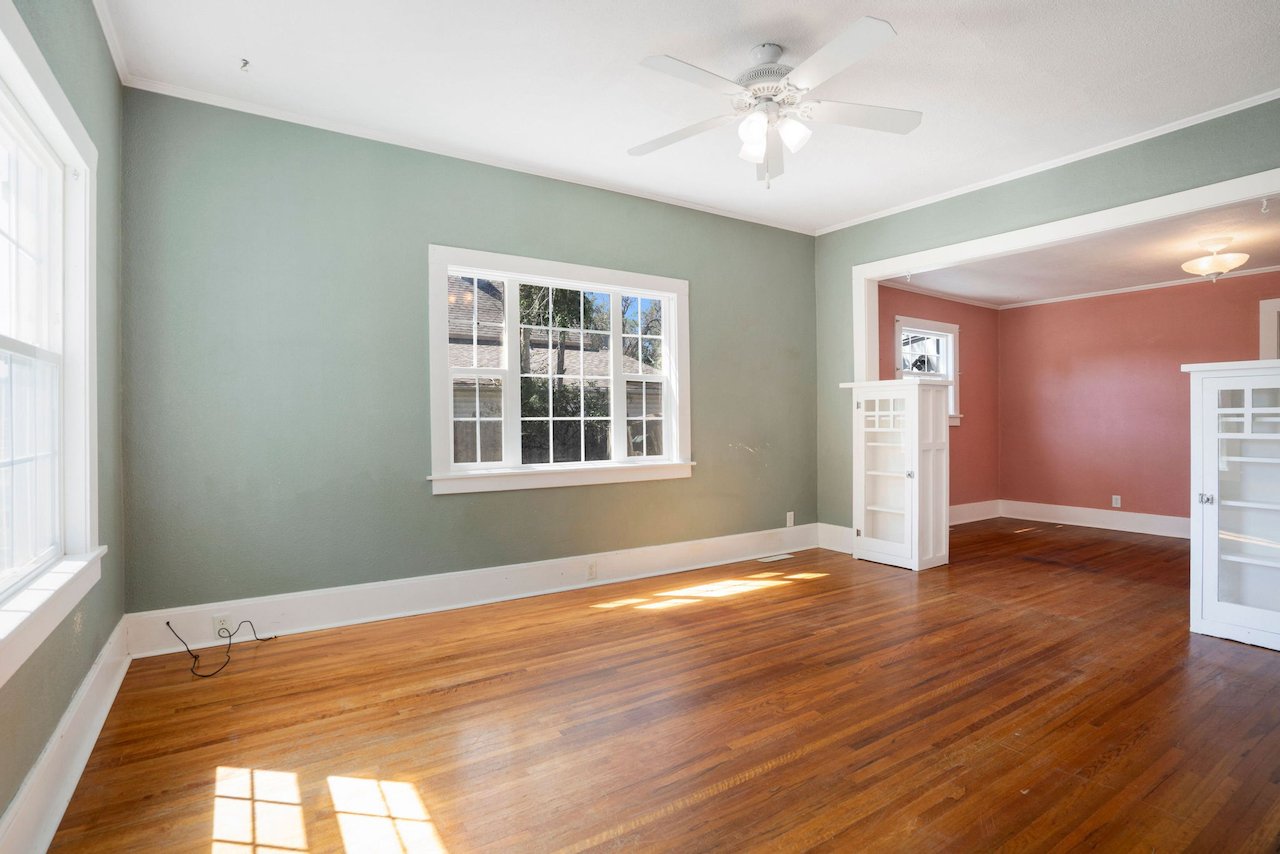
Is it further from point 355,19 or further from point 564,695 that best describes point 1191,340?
point 355,19

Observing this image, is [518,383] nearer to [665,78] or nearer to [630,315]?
[630,315]

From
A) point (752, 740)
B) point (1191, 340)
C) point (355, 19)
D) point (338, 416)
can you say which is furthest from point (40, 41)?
point (1191, 340)

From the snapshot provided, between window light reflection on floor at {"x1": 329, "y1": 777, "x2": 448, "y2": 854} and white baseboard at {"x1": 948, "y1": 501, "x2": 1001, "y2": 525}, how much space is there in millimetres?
6907

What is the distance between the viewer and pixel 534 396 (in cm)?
446

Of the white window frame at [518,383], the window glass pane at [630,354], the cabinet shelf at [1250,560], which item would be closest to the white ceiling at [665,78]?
the white window frame at [518,383]

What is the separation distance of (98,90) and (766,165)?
9.59ft

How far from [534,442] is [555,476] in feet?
0.93

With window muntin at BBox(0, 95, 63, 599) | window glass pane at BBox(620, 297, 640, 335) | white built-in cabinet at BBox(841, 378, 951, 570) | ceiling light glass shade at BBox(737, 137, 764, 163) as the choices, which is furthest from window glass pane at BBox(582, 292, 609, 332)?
window muntin at BBox(0, 95, 63, 599)

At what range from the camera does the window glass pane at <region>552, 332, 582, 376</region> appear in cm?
457

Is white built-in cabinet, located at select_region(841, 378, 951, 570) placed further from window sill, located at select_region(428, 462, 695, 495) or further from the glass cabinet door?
window sill, located at select_region(428, 462, 695, 495)

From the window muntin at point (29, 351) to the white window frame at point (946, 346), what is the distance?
6616mm

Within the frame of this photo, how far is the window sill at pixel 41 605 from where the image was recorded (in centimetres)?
150

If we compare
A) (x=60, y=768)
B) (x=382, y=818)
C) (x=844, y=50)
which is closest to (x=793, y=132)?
(x=844, y=50)

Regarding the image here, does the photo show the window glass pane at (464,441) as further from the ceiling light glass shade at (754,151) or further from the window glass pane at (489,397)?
the ceiling light glass shade at (754,151)
